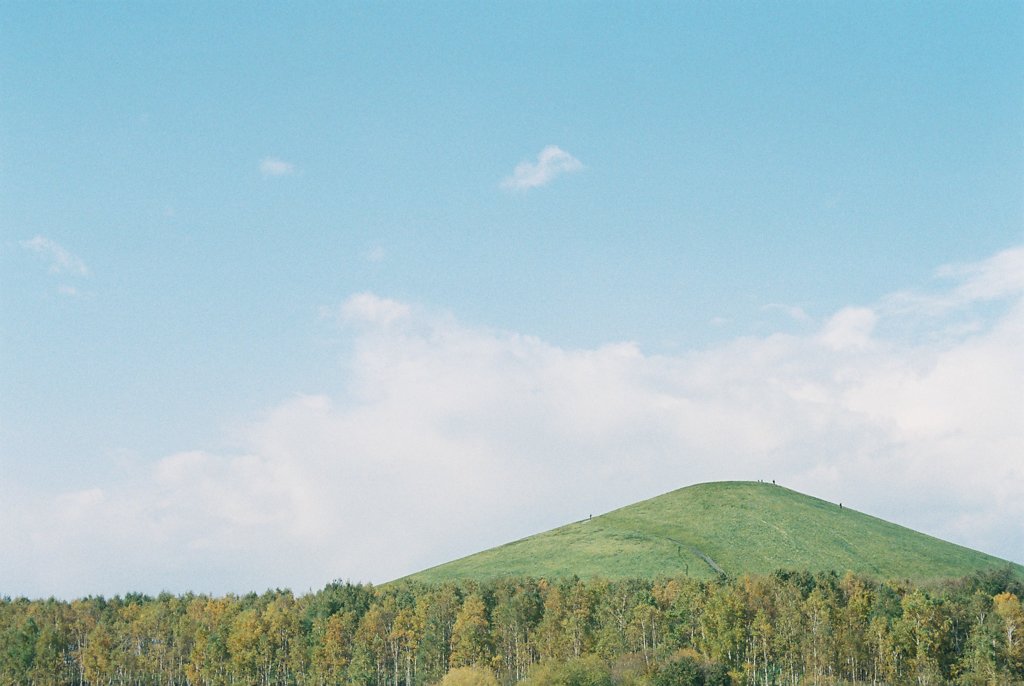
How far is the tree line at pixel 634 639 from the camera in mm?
148500

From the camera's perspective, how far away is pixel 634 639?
16662 centimetres

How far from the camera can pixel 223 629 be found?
195 meters

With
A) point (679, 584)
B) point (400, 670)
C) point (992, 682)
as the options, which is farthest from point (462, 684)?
point (992, 682)

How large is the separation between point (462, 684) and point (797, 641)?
5761 cm

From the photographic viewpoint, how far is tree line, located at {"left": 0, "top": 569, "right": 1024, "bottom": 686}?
148 m

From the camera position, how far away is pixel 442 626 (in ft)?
598

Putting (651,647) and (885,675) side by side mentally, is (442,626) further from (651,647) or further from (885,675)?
(885,675)

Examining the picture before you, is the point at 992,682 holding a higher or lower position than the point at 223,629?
Result: lower

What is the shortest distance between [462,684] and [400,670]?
49.4m

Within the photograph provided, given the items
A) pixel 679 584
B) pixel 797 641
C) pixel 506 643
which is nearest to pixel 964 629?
pixel 797 641

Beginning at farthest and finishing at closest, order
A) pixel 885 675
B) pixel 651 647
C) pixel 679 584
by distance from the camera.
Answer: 1. pixel 679 584
2. pixel 651 647
3. pixel 885 675

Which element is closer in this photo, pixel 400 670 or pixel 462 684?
pixel 462 684

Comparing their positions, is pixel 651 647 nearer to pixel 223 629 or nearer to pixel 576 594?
pixel 576 594

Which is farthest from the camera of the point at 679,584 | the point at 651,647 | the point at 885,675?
the point at 679,584
